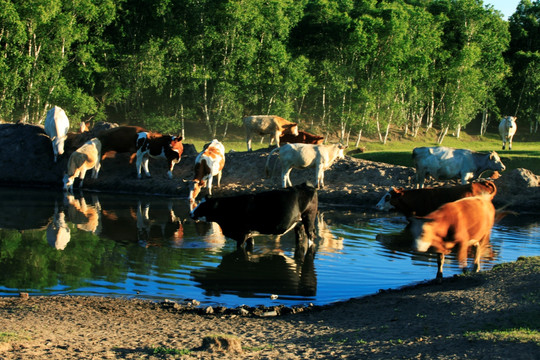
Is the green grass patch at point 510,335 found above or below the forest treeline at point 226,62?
below

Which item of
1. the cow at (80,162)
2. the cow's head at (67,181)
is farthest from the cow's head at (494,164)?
the cow's head at (67,181)

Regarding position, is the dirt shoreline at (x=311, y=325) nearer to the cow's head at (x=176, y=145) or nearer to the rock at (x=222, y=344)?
the rock at (x=222, y=344)

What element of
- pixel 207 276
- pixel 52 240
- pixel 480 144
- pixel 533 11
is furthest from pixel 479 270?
pixel 533 11

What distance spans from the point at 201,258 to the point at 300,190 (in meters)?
2.75

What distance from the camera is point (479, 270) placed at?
11.9 meters

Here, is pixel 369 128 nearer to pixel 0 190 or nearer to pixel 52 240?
pixel 0 190

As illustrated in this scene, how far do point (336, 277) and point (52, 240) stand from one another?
7123 millimetres

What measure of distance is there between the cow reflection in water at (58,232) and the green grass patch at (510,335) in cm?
979

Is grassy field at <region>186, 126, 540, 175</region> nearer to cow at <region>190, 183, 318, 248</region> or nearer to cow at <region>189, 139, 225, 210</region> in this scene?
cow at <region>189, 139, 225, 210</region>

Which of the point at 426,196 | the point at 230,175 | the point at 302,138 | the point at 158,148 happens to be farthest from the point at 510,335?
the point at 302,138

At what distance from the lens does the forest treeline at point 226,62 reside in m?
45.1

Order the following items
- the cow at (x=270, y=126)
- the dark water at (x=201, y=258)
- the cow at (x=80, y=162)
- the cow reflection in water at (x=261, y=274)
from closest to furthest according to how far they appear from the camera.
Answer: the dark water at (x=201, y=258), the cow reflection in water at (x=261, y=274), the cow at (x=80, y=162), the cow at (x=270, y=126)

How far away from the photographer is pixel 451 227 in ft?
34.7

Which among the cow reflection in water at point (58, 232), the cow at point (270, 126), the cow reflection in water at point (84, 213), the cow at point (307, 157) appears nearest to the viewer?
the cow reflection in water at point (58, 232)
